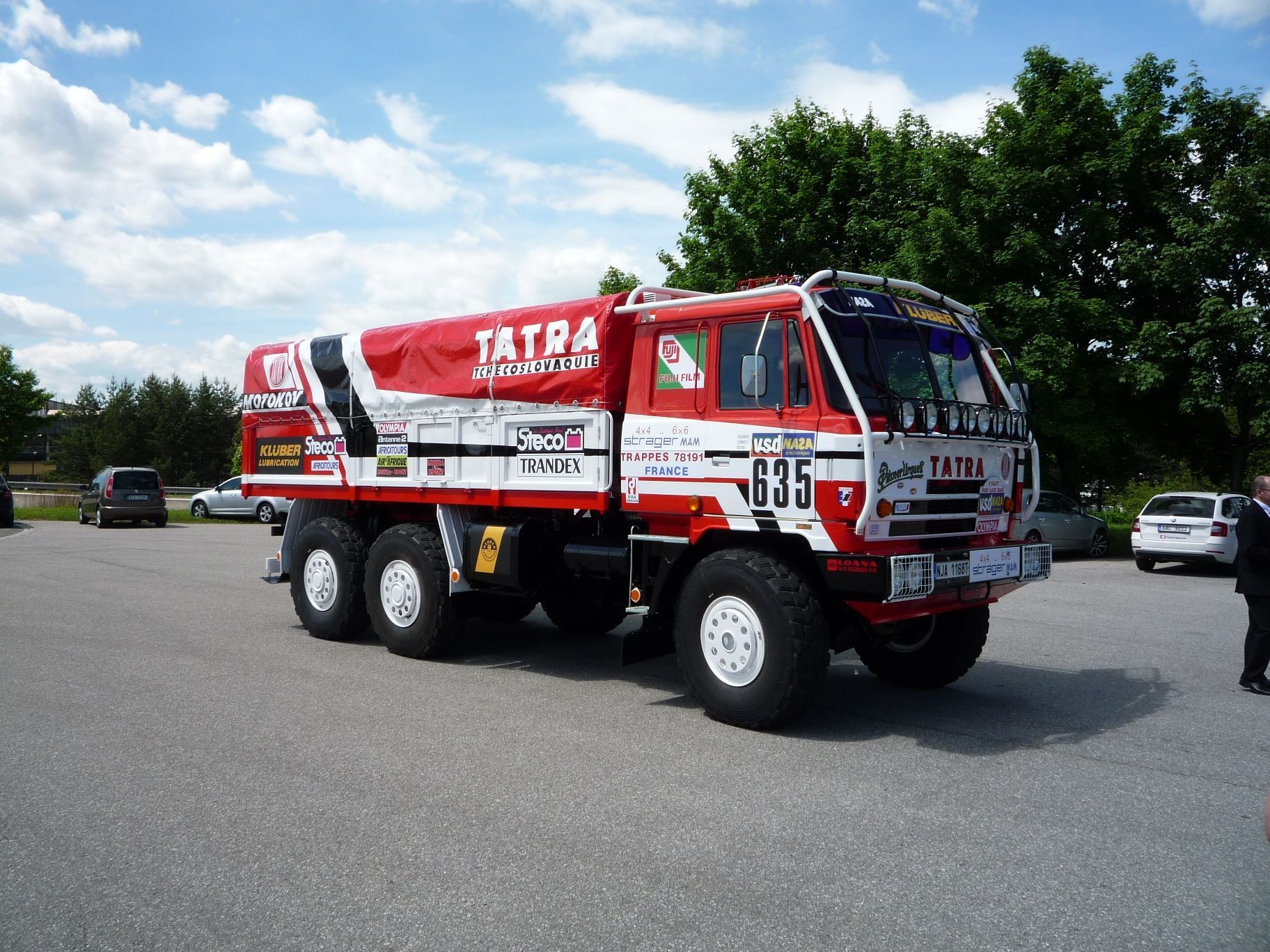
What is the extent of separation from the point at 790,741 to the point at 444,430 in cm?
423

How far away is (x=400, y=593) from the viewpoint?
9.13m

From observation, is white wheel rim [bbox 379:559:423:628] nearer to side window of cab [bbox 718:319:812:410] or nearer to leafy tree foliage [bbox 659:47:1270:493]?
side window of cab [bbox 718:319:812:410]

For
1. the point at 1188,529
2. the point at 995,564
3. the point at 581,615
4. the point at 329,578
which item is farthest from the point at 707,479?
the point at 1188,529

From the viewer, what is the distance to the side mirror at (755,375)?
6648 mm

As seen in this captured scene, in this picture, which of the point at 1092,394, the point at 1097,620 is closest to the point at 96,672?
the point at 1097,620

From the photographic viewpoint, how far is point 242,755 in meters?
5.90

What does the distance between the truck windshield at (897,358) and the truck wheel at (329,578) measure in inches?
212

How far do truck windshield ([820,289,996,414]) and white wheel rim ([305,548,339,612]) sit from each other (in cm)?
565

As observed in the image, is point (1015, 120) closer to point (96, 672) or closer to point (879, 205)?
point (879, 205)

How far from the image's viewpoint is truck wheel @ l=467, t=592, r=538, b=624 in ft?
30.0

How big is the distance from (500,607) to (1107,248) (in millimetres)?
18435

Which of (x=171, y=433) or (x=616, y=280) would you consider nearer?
A: (x=616, y=280)

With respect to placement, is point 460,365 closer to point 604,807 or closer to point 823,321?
point 823,321

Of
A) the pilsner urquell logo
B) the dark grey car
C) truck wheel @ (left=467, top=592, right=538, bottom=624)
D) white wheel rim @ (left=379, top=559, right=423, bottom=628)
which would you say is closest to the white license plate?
the pilsner urquell logo
